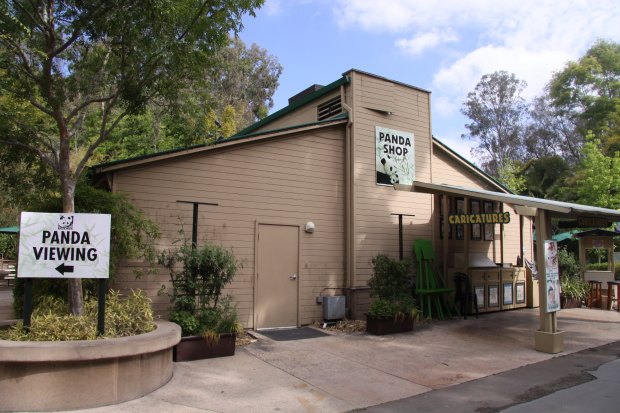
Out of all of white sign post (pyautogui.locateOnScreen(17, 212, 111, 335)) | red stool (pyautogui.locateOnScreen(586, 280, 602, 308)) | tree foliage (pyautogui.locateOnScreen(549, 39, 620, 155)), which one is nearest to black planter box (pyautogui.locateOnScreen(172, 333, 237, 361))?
white sign post (pyautogui.locateOnScreen(17, 212, 111, 335))

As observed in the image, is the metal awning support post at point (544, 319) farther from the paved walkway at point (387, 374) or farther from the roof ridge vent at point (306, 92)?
the roof ridge vent at point (306, 92)

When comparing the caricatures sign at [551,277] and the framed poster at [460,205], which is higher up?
the framed poster at [460,205]

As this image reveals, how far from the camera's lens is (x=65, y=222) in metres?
5.12

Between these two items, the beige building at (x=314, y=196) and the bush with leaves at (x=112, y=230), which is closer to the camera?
the bush with leaves at (x=112, y=230)

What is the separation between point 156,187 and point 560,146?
148ft

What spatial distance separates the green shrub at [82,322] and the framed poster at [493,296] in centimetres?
847

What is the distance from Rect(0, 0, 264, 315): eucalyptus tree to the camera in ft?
19.4

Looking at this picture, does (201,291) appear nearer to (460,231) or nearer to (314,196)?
(314,196)

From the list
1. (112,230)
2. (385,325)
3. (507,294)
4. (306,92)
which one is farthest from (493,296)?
(112,230)

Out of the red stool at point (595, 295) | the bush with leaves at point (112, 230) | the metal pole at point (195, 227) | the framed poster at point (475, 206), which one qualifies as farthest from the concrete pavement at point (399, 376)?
the red stool at point (595, 295)

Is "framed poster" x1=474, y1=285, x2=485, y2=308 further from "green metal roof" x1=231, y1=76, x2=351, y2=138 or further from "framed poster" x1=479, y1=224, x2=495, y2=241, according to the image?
"green metal roof" x1=231, y1=76, x2=351, y2=138

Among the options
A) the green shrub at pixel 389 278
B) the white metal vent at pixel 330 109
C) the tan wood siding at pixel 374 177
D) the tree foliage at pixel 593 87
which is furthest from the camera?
the tree foliage at pixel 593 87

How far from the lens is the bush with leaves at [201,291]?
6281 millimetres

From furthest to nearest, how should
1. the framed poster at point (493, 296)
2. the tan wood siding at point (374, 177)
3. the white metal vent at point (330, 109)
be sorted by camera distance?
the framed poster at point (493, 296), the white metal vent at point (330, 109), the tan wood siding at point (374, 177)
